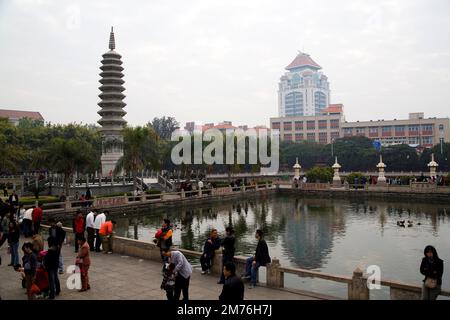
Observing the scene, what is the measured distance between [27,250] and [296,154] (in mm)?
97023

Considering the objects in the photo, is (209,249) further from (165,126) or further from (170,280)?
(165,126)

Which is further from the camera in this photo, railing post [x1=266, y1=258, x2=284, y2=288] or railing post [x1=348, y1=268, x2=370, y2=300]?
railing post [x1=266, y1=258, x2=284, y2=288]

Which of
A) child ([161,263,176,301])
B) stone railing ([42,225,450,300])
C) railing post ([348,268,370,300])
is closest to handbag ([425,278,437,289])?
stone railing ([42,225,450,300])

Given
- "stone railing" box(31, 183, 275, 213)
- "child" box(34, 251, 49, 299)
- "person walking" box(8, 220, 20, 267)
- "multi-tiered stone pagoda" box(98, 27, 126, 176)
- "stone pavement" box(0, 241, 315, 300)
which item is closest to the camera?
"child" box(34, 251, 49, 299)

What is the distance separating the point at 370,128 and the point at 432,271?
120 meters

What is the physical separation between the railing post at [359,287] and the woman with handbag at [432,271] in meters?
1.73

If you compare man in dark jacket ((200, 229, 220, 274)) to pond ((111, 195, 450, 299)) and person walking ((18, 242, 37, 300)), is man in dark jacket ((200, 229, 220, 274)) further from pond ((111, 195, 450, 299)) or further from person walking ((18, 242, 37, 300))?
person walking ((18, 242, 37, 300))

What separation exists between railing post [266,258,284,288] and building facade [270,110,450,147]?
10302 cm

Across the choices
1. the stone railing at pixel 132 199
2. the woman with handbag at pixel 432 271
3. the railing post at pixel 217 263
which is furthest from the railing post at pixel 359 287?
the stone railing at pixel 132 199

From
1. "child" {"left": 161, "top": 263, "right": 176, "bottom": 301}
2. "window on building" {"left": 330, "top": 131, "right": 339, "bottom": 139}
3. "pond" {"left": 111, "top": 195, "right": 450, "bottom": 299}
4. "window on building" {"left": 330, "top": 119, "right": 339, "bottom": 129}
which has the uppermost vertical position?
"window on building" {"left": 330, "top": 119, "right": 339, "bottom": 129}

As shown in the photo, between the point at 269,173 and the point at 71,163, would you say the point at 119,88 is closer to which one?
the point at 71,163

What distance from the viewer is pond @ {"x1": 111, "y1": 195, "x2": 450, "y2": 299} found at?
17.8m

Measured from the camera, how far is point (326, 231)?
86.7ft

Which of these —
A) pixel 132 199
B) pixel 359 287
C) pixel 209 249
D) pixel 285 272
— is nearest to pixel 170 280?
pixel 209 249
